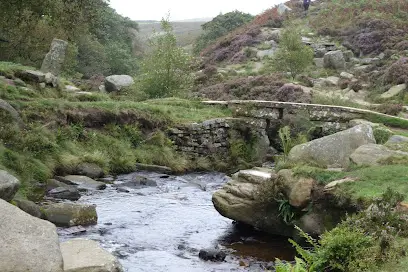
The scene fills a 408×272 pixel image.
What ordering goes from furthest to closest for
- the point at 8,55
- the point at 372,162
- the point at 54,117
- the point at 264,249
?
the point at 8,55, the point at 54,117, the point at 372,162, the point at 264,249

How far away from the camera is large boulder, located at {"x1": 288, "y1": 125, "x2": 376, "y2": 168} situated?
1227 cm

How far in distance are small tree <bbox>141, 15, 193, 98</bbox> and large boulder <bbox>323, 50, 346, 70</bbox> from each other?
41.6 feet

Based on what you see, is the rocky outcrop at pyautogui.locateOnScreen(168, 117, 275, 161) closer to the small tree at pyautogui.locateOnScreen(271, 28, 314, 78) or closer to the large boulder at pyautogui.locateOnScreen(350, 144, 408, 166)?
the large boulder at pyautogui.locateOnScreen(350, 144, 408, 166)

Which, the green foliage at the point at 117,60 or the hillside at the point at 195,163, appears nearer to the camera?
the hillside at the point at 195,163

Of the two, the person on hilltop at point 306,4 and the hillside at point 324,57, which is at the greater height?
the person on hilltop at point 306,4

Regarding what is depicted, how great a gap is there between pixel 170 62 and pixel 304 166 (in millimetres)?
16215

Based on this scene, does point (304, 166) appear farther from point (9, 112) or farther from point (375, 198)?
point (9, 112)

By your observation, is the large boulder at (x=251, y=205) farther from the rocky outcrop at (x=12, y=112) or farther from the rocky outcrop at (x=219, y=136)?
the rocky outcrop at (x=219, y=136)

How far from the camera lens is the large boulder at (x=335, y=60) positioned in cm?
3544

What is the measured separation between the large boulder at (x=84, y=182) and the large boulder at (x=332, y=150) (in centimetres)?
586

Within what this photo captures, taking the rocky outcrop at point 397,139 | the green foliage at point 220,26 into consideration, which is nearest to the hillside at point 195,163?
the rocky outcrop at point 397,139

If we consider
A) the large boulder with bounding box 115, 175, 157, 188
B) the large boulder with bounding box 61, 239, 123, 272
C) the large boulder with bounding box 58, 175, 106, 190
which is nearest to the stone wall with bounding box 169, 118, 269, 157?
the large boulder with bounding box 115, 175, 157, 188

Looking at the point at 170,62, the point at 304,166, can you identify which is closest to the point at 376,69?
the point at 170,62

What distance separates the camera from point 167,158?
761 inches
